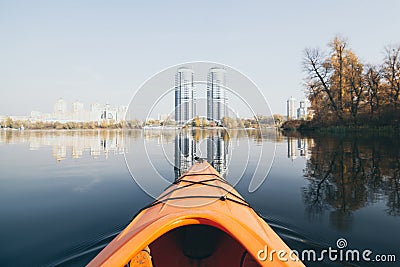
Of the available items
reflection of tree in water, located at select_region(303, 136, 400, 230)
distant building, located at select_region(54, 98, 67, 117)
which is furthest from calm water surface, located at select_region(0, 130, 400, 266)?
distant building, located at select_region(54, 98, 67, 117)

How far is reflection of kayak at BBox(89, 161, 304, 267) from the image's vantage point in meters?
1.56

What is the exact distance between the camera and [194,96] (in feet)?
10.4

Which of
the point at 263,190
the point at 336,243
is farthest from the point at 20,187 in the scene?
the point at 336,243

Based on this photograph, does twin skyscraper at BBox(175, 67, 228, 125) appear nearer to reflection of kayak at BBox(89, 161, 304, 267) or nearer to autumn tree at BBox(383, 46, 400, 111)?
reflection of kayak at BBox(89, 161, 304, 267)

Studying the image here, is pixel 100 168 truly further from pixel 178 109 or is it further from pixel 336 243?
pixel 336 243

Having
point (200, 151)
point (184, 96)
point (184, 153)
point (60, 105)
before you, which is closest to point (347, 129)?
point (200, 151)

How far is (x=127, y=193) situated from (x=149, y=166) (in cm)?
382

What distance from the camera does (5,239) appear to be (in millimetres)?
3641

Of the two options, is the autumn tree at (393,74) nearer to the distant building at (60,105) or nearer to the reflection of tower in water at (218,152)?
the reflection of tower in water at (218,152)

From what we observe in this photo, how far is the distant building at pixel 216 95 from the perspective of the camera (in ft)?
8.73

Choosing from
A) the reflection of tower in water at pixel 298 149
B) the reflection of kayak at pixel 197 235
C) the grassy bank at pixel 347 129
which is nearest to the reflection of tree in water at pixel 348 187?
the reflection of tower in water at pixel 298 149

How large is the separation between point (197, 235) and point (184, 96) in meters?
1.59

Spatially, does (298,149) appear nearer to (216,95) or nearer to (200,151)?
(200,151)

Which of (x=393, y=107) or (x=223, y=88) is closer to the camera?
(x=223, y=88)
